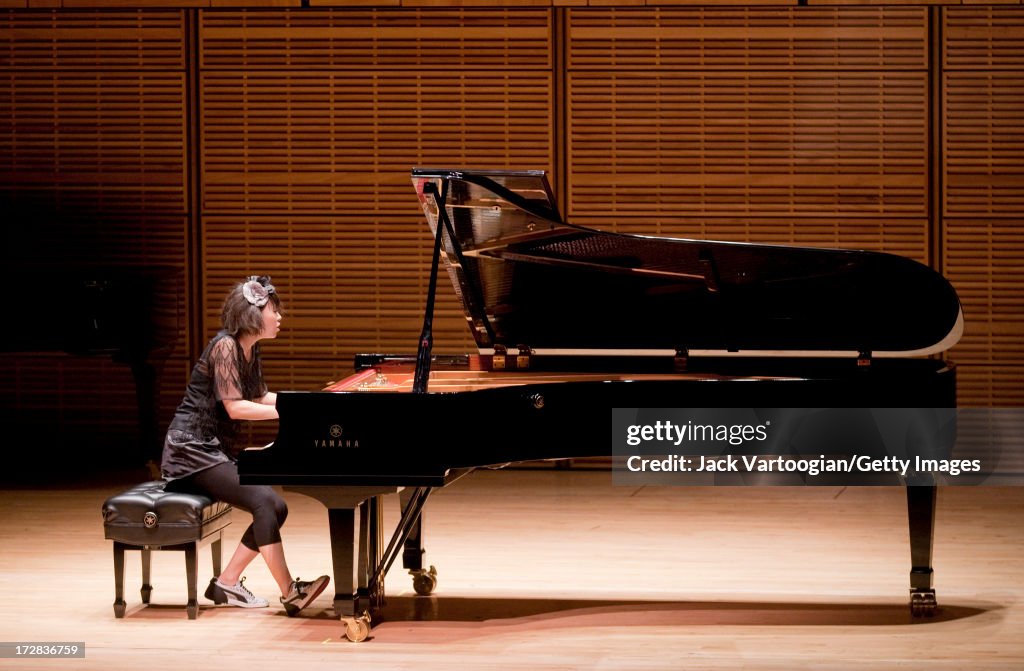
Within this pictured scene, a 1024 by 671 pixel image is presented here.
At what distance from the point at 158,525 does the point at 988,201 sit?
499 centimetres

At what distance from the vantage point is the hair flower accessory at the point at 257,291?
393 centimetres

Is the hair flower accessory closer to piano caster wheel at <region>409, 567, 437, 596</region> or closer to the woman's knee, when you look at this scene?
the woman's knee

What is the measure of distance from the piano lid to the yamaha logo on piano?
794 millimetres

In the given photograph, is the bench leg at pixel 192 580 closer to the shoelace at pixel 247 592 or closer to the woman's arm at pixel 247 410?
the shoelace at pixel 247 592

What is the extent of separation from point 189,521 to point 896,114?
4728mm

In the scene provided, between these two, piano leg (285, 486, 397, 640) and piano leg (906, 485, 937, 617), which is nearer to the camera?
piano leg (285, 486, 397, 640)

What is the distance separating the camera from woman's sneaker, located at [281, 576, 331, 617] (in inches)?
154

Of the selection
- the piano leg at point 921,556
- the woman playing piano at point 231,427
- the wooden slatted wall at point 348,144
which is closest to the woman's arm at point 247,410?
the woman playing piano at point 231,427

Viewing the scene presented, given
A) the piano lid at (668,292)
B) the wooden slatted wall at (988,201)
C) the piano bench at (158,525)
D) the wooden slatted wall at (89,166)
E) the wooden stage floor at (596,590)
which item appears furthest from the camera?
the wooden slatted wall at (89,166)

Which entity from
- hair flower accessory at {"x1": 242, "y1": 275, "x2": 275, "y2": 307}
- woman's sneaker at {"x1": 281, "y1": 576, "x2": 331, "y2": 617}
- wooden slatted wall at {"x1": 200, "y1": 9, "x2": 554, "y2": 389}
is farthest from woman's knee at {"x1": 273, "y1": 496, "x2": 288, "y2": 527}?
wooden slatted wall at {"x1": 200, "y1": 9, "x2": 554, "y2": 389}

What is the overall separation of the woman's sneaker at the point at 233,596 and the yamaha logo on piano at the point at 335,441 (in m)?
0.76

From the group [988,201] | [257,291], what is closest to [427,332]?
[257,291]

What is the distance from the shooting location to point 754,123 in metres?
7.04

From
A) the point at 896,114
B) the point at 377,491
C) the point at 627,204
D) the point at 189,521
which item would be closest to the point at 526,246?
the point at 377,491
